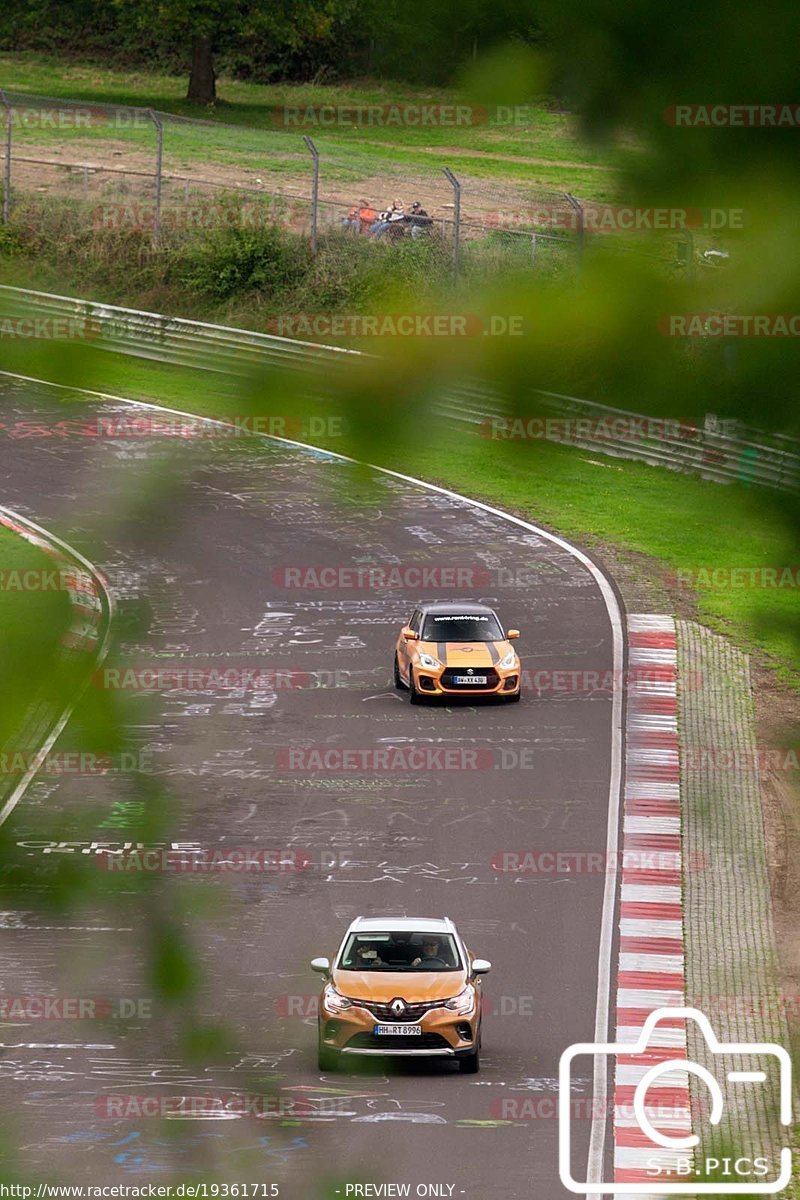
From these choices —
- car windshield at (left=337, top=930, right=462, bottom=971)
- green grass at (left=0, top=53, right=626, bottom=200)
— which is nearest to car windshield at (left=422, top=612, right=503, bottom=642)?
car windshield at (left=337, top=930, right=462, bottom=971)

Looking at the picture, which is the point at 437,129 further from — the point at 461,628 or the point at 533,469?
the point at 461,628

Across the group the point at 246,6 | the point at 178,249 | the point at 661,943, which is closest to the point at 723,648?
the point at 661,943

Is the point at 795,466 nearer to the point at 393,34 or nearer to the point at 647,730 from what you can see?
the point at 393,34

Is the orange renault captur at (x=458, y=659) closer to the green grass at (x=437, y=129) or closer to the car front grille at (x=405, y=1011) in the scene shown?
the car front grille at (x=405, y=1011)

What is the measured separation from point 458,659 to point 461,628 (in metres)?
0.75

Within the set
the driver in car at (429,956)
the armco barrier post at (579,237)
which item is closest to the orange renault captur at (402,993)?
the driver in car at (429,956)

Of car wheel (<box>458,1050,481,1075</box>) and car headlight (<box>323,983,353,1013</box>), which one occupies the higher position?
car headlight (<box>323,983,353,1013</box>)

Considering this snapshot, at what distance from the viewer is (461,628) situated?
86.6 ft

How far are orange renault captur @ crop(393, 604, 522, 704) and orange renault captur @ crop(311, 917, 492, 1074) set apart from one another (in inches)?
376

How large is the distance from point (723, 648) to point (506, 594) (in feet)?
14.9

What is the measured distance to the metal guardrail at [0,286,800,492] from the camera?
1345 mm

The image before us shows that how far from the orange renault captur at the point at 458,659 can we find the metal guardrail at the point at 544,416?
2401cm

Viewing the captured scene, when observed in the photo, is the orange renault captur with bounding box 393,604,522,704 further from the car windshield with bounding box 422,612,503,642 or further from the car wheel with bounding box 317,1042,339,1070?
the car wheel with bounding box 317,1042,339,1070

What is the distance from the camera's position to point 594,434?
4.56 feet
